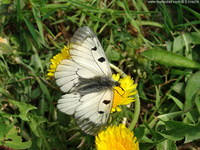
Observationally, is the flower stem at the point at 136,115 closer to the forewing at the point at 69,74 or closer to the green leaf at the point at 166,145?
the green leaf at the point at 166,145

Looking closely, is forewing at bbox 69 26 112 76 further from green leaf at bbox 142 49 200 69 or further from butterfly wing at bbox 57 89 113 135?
green leaf at bbox 142 49 200 69

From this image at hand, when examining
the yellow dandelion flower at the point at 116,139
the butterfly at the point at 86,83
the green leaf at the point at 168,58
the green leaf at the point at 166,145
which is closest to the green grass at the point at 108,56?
the green leaf at the point at 168,58

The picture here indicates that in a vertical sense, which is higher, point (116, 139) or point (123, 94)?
point (123, 94)

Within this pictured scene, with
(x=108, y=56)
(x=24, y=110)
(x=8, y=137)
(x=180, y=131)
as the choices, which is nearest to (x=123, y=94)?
(x=180, y=131)

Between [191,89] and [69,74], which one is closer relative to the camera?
[69,74]

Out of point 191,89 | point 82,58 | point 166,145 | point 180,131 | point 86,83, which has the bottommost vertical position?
point 166,145

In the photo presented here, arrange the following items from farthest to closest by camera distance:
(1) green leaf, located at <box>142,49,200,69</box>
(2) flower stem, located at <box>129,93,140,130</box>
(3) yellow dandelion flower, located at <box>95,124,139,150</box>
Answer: (1) green leaf, located at <box>142,49,200,69</box>
(2) flower stem, located at <box>129,93,140,130</box>
(3) yellow dandelion flower, located at <box>95,124,139,150</box>

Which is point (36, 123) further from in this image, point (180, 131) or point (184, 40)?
point (184, 40)

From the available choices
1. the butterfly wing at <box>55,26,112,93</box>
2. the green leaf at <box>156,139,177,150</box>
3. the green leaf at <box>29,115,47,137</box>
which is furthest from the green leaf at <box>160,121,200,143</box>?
the green leaf at <box>29,115,47,137</box>
